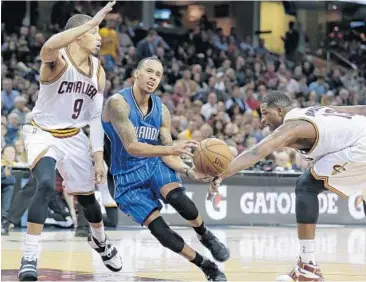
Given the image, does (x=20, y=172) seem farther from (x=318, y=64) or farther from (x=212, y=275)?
(x=318, y=64)

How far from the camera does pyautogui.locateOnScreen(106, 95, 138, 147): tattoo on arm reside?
812 cm

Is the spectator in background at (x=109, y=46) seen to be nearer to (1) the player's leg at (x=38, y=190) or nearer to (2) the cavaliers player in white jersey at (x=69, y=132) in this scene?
(2) the cavaliers player in white jersey at (x=69, y=132)

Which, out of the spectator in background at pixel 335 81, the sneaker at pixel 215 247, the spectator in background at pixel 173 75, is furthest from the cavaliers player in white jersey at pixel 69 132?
the spectator in background at pixel 335 81

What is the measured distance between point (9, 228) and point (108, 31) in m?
8.24

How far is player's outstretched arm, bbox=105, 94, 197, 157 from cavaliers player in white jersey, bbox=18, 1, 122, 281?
12.7 inches

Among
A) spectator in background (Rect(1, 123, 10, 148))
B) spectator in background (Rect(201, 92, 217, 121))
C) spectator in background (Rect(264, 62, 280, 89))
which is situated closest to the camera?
spectator in background (Rect(1, 123, 10, 148))

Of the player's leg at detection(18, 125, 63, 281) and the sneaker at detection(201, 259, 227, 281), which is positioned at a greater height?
the player's leg at detection(18, 125, 63, 281)

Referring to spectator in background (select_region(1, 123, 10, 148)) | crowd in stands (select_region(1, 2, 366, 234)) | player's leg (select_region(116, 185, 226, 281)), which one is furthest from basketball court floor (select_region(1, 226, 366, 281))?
crowd in stands (select_region(1, 2, 366, 234))

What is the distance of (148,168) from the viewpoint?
8.48 m

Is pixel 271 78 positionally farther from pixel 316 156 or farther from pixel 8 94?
pixel 316 156

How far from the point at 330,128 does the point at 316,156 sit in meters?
0.30

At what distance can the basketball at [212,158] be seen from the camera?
7.57 m

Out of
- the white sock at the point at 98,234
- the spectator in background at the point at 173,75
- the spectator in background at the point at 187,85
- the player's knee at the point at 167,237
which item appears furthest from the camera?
the spectator in background at the point at 173,75

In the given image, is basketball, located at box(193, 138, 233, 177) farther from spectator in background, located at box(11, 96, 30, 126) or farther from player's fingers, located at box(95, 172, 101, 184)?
spectator in background, located at box(11, 96, 30, 126)
